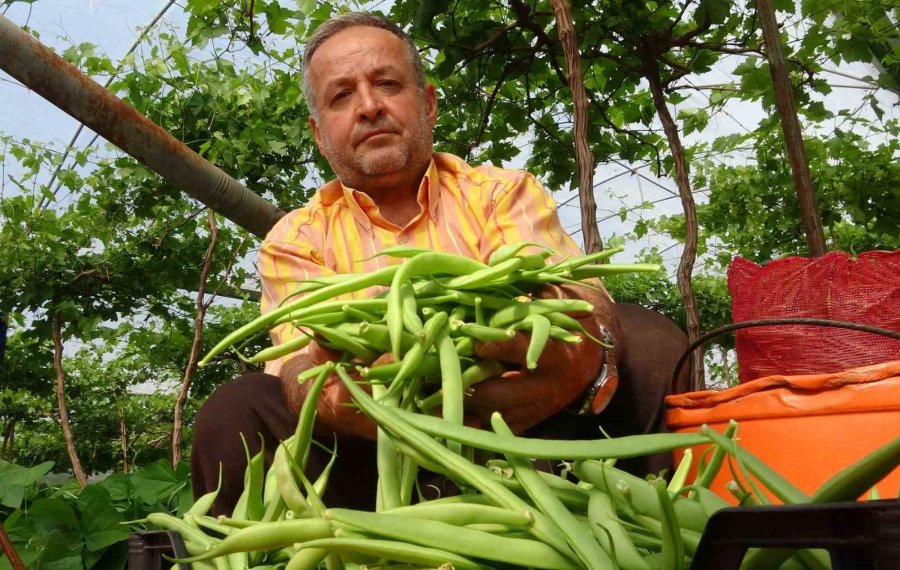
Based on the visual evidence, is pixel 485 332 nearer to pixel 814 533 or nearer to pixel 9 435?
pixel 814 533

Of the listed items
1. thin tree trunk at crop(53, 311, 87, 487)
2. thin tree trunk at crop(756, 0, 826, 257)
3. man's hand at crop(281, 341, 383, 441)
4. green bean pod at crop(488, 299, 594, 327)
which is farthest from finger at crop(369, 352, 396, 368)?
thin tree trunk at crop(53, 311, 87, 487)

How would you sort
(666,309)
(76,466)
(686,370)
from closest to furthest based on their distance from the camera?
(686,370)
(76,466)
(666,309)

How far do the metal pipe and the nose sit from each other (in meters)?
0.64

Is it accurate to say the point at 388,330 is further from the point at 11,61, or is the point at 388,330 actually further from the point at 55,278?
the point at 55,278

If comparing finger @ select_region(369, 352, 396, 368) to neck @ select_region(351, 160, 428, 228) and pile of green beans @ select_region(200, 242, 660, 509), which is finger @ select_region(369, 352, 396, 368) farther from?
neck @ select_region(351, 160, 428, 228)

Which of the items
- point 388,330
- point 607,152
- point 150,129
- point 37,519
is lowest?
point 37,519

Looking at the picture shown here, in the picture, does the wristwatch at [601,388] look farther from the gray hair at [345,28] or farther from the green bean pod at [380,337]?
the gray hair at [345,28]

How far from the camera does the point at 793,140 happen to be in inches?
91.1

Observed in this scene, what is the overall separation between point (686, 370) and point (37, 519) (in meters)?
1.57

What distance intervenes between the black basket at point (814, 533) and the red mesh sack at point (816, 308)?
42.8 inches

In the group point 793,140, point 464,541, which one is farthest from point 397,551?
point 793,140

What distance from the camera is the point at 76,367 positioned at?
10.0m

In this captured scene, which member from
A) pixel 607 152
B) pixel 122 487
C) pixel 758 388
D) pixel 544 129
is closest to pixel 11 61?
pixel 122 487

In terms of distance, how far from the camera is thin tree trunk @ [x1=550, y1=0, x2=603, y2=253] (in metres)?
1.95
